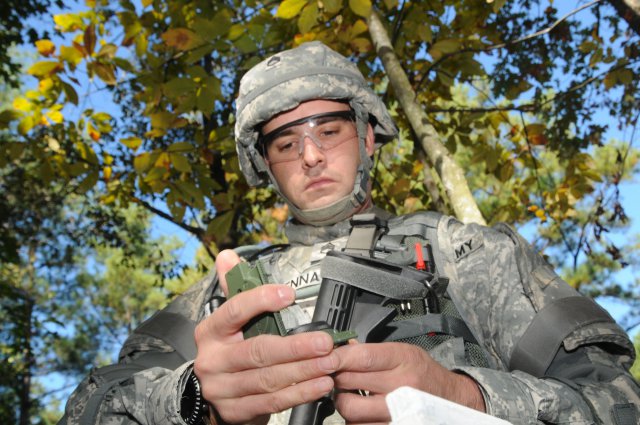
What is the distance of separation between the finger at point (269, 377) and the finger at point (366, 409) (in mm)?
106

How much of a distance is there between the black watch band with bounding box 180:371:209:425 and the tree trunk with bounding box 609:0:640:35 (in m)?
2.58

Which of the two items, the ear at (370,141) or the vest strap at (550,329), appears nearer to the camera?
the vest strap at (550,329)

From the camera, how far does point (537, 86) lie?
569cm

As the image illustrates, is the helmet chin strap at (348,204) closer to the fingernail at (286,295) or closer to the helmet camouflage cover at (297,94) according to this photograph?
the helmet camouflage cover at (297,94)

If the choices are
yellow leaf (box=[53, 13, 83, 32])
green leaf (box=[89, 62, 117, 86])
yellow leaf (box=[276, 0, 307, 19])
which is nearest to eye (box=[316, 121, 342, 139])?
yellow leaf (box=[276, 0, 307, 19])

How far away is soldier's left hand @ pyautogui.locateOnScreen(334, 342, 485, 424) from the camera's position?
1.39 metres

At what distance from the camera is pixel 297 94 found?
285cm

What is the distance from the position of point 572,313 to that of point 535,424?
1.89 ft

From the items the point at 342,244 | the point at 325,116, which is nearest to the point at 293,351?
the point at 342,244

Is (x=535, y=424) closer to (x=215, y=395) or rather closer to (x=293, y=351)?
(x=293, y=351)

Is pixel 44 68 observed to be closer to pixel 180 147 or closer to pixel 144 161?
pixel 144 161

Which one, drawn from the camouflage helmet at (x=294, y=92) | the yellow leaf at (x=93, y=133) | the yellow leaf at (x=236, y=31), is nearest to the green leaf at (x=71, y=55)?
the yellow leaf at (x=236, y=31)

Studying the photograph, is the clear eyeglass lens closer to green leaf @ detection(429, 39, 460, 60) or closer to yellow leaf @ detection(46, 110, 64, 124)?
green leaf @ detection(429, 39, 460, 60)

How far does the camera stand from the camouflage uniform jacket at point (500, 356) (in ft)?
5.62
